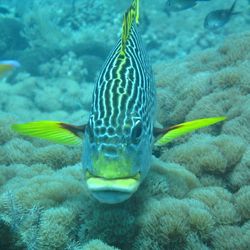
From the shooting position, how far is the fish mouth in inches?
85.3

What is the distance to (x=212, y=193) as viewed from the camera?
314 centimetres

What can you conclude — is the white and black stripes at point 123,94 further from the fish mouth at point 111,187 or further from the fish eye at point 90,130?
the fish mouth at point 111,187

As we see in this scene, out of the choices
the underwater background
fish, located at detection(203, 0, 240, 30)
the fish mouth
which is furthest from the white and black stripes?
fish, located at detection(203, 0, 240, 30)

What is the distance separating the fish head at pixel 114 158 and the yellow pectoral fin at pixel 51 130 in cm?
36

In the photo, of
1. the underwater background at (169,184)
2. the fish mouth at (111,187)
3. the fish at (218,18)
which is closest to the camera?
the fish mouth at (111,187)

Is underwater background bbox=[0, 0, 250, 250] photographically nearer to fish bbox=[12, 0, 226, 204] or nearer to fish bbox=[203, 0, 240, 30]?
fish bbox=[12, 0, 226, 204]

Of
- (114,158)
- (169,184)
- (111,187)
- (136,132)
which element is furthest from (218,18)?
(111,187)

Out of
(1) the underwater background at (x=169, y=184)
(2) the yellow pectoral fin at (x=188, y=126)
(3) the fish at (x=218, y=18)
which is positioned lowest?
(1) the underwater background at (x=169, y=184)

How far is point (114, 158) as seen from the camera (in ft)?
7.48

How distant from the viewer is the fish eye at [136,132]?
243 centimetres

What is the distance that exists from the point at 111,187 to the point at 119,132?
39cm

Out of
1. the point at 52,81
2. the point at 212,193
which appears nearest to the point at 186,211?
the point at 212,193

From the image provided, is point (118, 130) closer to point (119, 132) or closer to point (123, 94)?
point (119, 132)

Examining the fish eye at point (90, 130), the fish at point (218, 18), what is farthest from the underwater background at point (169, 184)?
the fish at point (218, 18)
